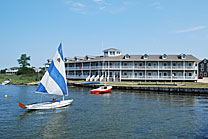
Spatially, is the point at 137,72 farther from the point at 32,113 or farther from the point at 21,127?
the point at 21,127

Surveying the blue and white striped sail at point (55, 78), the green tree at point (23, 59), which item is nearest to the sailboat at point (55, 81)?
the blue and white striped sail at point (55, 78)

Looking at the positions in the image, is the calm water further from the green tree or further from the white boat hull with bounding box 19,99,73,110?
the green tree

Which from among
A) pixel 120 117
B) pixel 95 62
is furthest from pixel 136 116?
pixel 95 62

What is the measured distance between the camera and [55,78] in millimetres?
26953

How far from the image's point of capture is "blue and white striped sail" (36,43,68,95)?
86.5 feet

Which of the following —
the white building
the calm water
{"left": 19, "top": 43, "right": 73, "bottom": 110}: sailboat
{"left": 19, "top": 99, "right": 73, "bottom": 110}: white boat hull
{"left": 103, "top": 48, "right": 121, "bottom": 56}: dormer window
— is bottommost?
the calm water

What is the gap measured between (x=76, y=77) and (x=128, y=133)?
5905 cm

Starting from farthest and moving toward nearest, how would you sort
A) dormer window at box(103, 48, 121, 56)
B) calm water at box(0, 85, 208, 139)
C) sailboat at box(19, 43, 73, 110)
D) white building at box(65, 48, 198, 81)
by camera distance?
1. dormer window at box(103, 48, 121, 56)
2. white building at box(65, 48, 198, 81)
3. sailboat at box(19, 43, 73, 110)
4. calm water at box(0, 85, 208, 139)

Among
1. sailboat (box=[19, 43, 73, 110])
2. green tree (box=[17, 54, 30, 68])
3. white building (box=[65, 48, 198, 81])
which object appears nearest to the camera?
sailboat (box=[19, 43, 73, 110])

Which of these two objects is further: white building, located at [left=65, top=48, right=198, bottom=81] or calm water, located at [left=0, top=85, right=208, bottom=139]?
white building, located at [left=65, top=48, right=198, bottom=81]

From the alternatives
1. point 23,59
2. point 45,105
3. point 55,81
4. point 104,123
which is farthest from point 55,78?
point 23,59

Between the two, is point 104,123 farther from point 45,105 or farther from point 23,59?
point 23,59

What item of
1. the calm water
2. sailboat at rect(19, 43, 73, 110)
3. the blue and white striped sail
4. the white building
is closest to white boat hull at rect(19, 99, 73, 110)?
sailboat at rect(19, 43, 73, 110)

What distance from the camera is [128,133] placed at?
1628 centimetres
